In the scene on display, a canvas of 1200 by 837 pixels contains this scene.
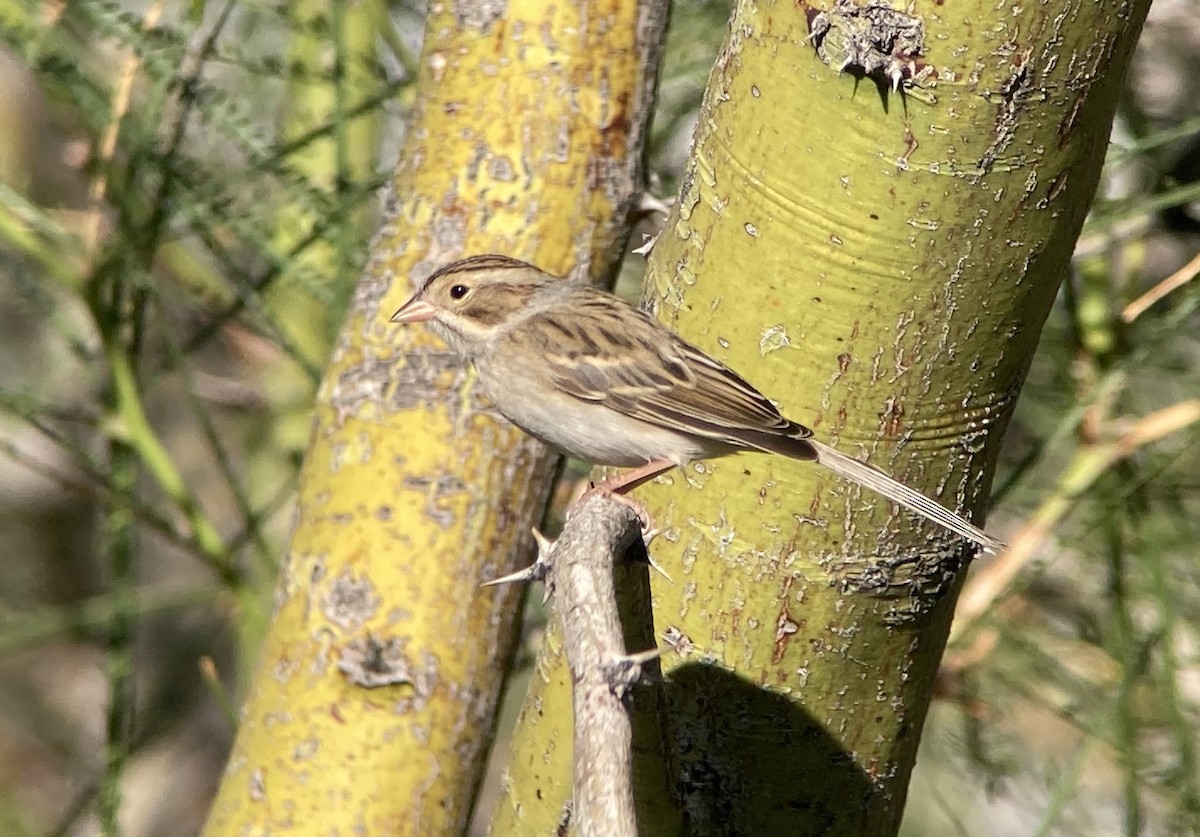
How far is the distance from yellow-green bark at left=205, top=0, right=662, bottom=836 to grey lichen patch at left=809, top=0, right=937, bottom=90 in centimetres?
126

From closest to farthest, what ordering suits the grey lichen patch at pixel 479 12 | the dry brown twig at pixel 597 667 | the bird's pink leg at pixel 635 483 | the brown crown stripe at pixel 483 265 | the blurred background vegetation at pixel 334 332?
the dry brown twig at pixel 597 667 → the bird's pink leg at pixel 635 483 → the brown crown stripe at pixel 483 265 → the grey lichen patch at pixel 479 12 → the blurred background vegetation at pixel 334 332

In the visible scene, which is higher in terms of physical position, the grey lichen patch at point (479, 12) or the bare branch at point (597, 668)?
the grey lichen patch at point (479, 12)

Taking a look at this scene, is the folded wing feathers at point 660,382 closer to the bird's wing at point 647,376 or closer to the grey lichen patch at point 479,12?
the bird's wing at point 647,376

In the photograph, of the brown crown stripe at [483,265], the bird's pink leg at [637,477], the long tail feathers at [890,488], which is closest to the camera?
the long tail feathers at [890,488]

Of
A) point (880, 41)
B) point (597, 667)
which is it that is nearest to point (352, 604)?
point (597, 667)

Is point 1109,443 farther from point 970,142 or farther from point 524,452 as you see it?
point 970,142

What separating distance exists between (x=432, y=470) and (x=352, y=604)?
33 centimetres

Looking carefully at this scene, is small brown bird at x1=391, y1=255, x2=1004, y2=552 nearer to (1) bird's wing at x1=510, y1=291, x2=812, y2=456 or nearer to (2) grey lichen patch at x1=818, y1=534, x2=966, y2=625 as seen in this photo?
(1) bird's wing at x1=510, y1=291, x2=812, y2=456

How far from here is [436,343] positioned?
3309 mm

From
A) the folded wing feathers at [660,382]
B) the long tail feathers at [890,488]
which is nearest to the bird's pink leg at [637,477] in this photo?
the folded wing feathers at [660,382]

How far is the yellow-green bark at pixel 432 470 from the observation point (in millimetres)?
3100

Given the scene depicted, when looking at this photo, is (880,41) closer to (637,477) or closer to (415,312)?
(637,477)

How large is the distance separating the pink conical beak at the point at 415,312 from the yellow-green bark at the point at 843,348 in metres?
0.80

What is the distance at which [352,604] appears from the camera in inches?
123
